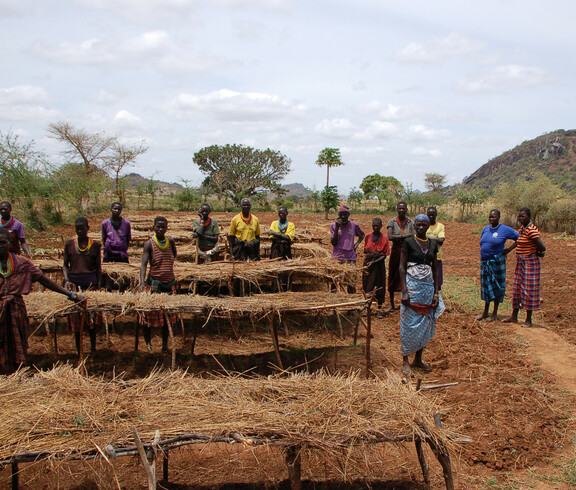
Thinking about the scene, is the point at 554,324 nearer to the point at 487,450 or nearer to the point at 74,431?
the point at 487,450

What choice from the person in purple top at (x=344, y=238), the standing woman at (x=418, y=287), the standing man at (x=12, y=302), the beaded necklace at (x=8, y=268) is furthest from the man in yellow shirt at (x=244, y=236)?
the beaded necklace at (x=8, y=268)

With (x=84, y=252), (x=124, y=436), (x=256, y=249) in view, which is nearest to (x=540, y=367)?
(x=256, y=249)

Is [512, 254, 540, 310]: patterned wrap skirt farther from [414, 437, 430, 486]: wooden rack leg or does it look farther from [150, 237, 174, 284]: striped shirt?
[150, 237, 174, 284]: striped shirt

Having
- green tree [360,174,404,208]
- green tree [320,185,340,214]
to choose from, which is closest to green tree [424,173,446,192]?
green tree [360,174,404,208]

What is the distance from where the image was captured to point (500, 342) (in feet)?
20.0

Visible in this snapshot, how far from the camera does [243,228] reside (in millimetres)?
6852

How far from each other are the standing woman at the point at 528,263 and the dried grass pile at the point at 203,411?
13.5ft

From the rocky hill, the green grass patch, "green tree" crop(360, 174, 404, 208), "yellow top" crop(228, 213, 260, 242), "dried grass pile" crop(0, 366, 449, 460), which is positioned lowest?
the green grass patch

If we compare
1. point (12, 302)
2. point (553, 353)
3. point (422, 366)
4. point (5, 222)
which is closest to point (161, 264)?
Result: point (12, 302)

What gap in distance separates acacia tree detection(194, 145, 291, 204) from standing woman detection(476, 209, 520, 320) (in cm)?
3357

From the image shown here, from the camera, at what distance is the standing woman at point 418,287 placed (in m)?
4.71

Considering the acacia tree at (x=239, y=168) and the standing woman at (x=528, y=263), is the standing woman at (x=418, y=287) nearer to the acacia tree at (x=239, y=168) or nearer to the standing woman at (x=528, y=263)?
the standing woman at (x=528, y=263)

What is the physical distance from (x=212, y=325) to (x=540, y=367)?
4.39 metres

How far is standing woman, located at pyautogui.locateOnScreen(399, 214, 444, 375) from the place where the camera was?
471 centimetres
